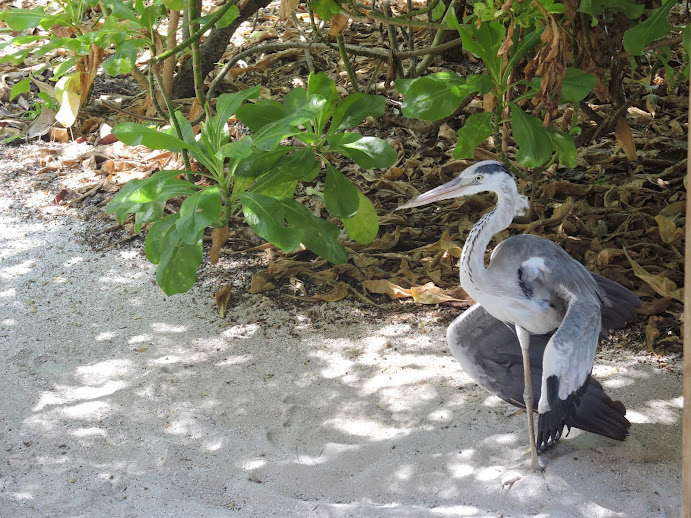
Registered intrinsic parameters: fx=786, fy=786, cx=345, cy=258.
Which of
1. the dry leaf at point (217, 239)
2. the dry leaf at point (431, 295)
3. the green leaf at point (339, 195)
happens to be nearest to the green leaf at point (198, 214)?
the green leaf at point (339, 195)

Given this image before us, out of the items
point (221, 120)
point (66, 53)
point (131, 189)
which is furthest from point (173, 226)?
point (66, 53)

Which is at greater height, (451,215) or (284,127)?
(284,127)

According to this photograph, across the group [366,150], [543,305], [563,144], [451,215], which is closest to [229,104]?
[366,150]

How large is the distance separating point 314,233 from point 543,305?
108 centimetres

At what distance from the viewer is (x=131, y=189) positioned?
10.3 feet

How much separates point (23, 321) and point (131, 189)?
4.17 feet

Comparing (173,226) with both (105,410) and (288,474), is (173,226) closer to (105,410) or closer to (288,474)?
(105,410)

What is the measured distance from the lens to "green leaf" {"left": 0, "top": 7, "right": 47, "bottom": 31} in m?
3.64

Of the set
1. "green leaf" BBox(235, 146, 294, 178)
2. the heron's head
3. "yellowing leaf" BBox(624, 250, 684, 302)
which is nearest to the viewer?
the heron's head

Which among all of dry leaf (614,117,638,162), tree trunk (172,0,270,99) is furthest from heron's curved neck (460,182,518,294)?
tree trunk (172,0,270,99)

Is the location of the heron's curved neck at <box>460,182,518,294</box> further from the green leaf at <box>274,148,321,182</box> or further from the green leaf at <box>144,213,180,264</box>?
the green leaf at <box>144,213,180,264</box>

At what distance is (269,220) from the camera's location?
3039 mm

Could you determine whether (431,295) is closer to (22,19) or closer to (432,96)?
(432,96)

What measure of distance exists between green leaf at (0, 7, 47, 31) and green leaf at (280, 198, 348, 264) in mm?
1488
